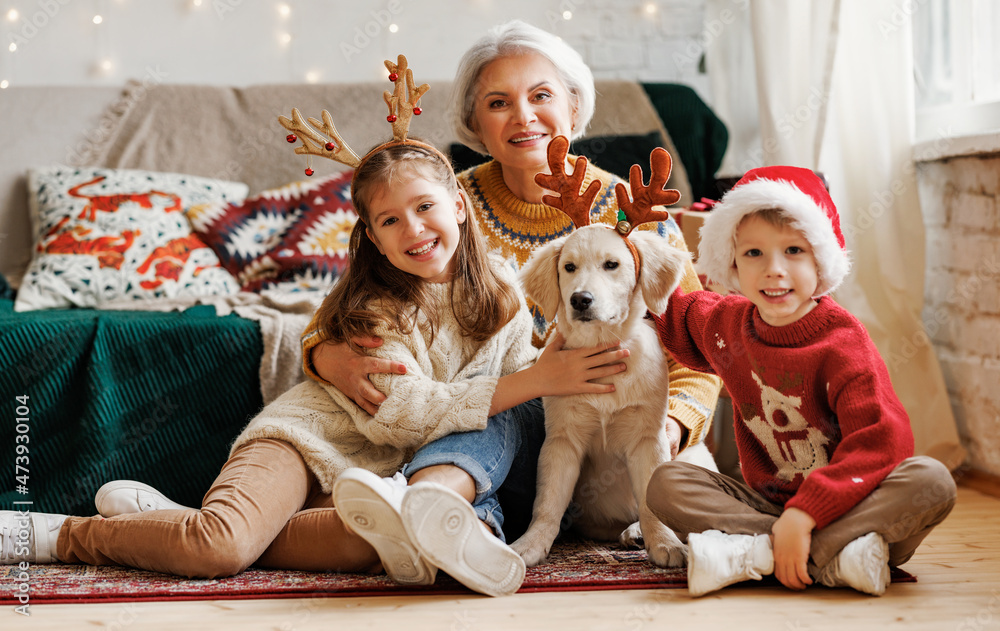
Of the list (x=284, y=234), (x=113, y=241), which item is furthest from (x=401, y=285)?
(x=113, y=241)

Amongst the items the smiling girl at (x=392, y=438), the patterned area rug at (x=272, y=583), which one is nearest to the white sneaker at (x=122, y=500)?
the smiling girl at (x=392, y=438)

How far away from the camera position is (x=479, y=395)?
1.41m

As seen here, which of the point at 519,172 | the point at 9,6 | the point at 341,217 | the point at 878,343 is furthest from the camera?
the point at 9,6

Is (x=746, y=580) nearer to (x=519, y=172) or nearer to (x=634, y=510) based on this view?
(x=634, y=510)

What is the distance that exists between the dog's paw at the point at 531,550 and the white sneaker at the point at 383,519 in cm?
16

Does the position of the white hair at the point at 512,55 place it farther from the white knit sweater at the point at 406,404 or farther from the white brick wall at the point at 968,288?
the white brick wall at the point at 968,288

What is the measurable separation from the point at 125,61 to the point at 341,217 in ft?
4.44

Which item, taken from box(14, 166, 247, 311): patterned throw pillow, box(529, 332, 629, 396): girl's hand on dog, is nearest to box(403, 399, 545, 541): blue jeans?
box(529, 332, 629, 396): girl's hand on dog

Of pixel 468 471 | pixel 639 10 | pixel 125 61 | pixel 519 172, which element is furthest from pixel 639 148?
pixel 125 61

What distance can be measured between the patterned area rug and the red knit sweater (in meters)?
0.22

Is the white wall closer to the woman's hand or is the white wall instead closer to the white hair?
the white hair

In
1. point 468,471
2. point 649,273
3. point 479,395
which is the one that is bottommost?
point 468,471

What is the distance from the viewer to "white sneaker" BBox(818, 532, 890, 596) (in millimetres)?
1117

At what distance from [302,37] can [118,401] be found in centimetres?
185
